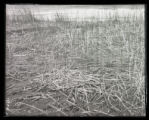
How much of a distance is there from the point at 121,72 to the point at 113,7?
2.02 ft

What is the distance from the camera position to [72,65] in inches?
93.4

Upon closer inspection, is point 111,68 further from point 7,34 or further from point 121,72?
point 7,34

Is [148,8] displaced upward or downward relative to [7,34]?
upward

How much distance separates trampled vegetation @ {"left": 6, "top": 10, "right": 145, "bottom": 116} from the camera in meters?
2.31

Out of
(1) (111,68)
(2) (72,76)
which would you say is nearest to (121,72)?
(1) (111,68)

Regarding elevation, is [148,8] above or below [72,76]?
above

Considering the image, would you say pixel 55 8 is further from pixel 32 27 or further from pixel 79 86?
pixel 79 86

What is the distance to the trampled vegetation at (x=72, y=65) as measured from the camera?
2314 millimetres

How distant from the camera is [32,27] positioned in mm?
2379

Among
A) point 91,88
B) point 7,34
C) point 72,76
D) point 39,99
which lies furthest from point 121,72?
point 7,34

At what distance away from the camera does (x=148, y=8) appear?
2.33 meters

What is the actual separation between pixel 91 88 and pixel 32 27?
804mm
